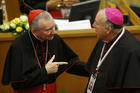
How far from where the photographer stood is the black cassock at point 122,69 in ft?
8.18

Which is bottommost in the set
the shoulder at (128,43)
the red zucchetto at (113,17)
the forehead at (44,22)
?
the shoulder at (128,43)

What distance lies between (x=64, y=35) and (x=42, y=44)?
102cm

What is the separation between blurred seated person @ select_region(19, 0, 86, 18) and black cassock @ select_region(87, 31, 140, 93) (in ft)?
8.54

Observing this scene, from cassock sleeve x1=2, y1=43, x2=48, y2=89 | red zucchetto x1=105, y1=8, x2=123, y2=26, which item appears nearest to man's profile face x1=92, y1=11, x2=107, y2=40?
red zucchetto x1=105, y1=8, x2=123, y2=26

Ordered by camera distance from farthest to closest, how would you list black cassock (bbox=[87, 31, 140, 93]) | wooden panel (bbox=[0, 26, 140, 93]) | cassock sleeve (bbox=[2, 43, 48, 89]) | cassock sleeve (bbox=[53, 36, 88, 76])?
1. wooden panel (bbox=[0, 26, 140, 93])
2. cassock sleeve (bbox=[53, 36, 88, 76])
3. cassock sleeve (bbox=[2, 43, 48, 89])
4. black cassock (bbox=[87, 31, 140, 93])

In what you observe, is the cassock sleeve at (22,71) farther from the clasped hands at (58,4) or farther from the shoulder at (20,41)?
the clasped hands at (58,4)

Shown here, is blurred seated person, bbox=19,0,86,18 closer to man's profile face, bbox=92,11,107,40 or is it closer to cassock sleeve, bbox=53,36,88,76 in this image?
cassock sleeve, bbox=53,36,88,76

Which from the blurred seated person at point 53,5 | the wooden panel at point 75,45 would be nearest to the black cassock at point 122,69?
the wooden panel at point 75,45

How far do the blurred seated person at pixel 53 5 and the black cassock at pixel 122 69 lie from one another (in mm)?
2604

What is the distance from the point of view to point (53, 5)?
5184mm

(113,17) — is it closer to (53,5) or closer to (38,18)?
(38,18)

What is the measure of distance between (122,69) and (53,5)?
2994 millimetres

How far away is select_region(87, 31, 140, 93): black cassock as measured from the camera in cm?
249

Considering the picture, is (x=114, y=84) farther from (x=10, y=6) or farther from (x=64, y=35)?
(x=10, y=6)
